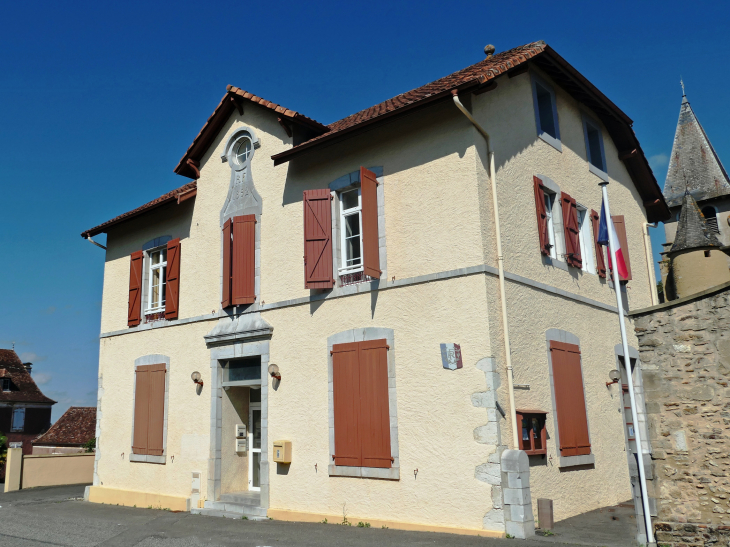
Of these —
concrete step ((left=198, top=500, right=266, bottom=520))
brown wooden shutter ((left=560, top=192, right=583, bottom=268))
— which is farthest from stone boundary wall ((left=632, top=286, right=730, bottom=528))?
concrete step ((left=198, top=500, right=266, bottom=520))

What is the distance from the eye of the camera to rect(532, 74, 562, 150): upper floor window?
10.9 metres

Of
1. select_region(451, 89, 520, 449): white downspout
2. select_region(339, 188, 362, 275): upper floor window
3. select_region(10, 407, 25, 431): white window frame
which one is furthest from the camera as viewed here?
select_region(10, 407, 25, 431): white window frame

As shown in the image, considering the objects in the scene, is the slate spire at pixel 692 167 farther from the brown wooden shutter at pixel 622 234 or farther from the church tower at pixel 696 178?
the brown wooden shutter at pixel 622 234

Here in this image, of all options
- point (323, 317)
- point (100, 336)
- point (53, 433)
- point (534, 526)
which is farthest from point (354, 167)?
point (53, 433)

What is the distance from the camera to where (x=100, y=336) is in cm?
1452

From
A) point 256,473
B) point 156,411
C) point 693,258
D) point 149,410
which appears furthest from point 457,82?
point 693,258

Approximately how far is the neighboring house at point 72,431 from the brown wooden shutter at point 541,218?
983 inches

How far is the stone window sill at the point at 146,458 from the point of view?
12227 millimetres

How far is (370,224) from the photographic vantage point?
941 centimetres

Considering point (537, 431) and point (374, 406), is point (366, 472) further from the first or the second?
point (537, 431)

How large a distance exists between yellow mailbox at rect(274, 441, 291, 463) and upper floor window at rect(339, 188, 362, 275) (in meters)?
2.79

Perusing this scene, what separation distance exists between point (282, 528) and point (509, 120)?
6.81 metres

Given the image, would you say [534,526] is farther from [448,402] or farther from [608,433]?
[608,433]

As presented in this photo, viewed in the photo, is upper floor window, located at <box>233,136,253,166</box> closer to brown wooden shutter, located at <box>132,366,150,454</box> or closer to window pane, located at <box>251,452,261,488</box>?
brown wooden shutter, located at <box>132,366,150,454</box>
